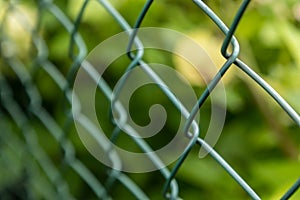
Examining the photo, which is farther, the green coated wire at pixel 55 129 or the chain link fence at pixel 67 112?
the green coated wire at pixel 55 129

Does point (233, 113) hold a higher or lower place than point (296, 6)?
lower

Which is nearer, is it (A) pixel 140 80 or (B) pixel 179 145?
(A) pixel 140 80

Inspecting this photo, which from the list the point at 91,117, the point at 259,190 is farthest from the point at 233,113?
the point at 91,117

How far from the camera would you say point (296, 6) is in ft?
3.18

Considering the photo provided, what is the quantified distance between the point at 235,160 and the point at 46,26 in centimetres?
55

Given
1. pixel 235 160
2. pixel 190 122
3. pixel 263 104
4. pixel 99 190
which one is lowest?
pixel 99 190

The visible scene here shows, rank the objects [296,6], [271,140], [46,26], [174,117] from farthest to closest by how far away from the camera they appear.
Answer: [46,26]
[174,117]
[271,140]
[296,6]

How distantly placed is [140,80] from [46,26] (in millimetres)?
382

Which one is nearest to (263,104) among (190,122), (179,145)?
(179,145)

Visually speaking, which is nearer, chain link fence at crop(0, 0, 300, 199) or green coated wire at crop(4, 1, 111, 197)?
chain link fence at crop(0, 0, 300, 199)

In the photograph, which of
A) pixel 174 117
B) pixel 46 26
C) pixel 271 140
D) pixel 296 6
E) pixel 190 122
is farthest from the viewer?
pixel 46 26

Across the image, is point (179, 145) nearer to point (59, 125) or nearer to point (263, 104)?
point (263, 104)

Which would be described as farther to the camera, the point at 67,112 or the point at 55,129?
the point at 55,129

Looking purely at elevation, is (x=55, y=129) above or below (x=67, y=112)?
below
